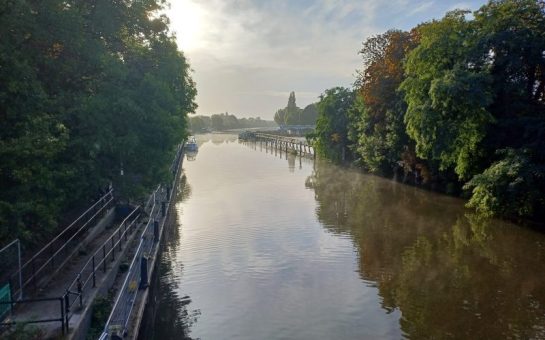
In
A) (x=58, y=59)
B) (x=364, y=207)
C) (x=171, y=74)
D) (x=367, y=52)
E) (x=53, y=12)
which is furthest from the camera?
(x=367, y=52)

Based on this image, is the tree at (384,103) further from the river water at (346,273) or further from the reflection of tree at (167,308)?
the reflection of tree at (167,308)

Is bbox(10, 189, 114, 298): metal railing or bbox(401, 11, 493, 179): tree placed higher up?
bbox(401, 11, 493, 179): tree

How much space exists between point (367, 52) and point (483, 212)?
80.0 ft

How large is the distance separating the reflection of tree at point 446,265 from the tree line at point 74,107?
35.2 ft

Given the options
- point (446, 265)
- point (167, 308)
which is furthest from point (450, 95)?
point (167, 308)

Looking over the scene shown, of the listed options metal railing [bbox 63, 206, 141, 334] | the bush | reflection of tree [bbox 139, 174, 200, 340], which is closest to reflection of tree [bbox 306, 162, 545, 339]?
the bush

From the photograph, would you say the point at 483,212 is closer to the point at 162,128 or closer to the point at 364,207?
the point at 364,207

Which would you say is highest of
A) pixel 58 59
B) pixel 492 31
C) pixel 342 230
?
pixel 492 31

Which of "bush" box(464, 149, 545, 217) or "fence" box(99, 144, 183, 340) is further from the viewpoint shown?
"bush" box(464, 149, 545, 217)

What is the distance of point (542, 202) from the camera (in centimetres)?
2702

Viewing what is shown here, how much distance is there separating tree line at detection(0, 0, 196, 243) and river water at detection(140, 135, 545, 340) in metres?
4.75

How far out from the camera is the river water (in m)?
14.7

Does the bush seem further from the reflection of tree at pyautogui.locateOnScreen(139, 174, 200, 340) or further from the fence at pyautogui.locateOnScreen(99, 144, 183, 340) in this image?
the fence at pyautogui.locateOnScreen(99, 144, 183, 340)

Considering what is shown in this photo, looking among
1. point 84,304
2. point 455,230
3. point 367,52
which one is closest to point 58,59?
point 84,304
